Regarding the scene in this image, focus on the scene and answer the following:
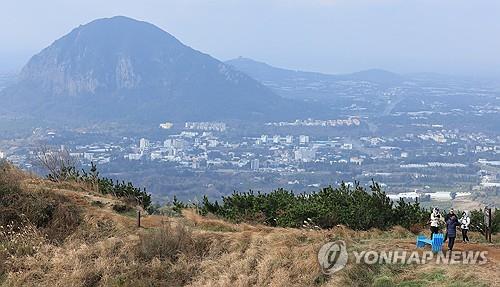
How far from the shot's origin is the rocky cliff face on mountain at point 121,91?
154 meters

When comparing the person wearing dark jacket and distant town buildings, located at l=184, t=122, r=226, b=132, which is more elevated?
the person wearing dark jacket

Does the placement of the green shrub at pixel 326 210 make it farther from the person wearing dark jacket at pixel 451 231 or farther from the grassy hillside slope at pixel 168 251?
the person wearing dark jacket at pixel 451 231

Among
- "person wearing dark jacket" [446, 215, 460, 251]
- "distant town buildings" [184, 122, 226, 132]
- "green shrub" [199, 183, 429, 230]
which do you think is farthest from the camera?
"distant town buildings" [184, 122, 226, 132]

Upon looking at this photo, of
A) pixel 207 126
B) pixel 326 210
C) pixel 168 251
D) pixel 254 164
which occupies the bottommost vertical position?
pixel 254 164

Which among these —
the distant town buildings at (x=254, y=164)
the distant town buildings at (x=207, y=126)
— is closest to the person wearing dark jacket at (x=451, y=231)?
the distant town buildings at (x=254, y=164)

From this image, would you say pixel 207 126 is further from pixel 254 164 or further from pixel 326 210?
pixel 326 210

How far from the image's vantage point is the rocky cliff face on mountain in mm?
153625

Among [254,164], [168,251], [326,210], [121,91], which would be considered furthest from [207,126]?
[168,251]

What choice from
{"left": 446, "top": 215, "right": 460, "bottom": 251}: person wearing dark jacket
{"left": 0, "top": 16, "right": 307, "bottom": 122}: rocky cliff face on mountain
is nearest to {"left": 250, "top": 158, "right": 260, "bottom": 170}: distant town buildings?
{"left": 0, "top": 16, "right": 307, "bottom": 122}: rocky cliff face on mountain

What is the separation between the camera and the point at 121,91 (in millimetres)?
176625

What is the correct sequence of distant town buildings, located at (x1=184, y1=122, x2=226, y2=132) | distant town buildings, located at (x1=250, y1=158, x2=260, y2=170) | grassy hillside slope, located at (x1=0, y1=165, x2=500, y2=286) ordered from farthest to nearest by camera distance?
distant town buildings, located at (x1=184, y1=122, x2=226, y2=132), distant town buildings, located at (x1=250, y1=158, x2=260, y2=170), grassy hillside slope, located at (x1=0, y1=165, x2=500, y2=286)

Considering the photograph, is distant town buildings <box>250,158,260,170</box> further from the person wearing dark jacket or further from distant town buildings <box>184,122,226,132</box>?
the person wearing dark jacket

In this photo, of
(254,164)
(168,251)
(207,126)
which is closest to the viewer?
(168,251)

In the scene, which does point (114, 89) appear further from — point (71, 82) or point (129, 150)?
point (129, 150)
